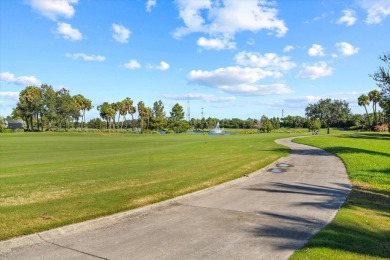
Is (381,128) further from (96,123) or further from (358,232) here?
(96,123)

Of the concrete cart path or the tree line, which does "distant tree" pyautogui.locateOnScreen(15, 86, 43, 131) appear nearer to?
the tree line

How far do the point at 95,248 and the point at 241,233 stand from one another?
2.87 m

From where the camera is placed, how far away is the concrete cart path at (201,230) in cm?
571

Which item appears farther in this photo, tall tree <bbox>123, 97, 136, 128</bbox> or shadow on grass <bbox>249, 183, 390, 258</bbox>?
tall tree <bbox>123, 97, 136, 128</bbox>

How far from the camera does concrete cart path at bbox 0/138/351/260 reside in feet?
18.7

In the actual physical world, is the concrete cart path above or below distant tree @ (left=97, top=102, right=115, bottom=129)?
below

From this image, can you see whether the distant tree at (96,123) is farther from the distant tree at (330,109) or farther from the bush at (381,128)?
the bush at (381,128)

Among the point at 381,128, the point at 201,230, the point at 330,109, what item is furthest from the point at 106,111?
the point at 201,230

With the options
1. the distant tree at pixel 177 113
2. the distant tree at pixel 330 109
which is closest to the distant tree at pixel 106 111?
the distant tree at pixel 177 113

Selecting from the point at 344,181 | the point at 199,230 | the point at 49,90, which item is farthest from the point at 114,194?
the point at 49,90

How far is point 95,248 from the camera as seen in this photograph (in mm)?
5898

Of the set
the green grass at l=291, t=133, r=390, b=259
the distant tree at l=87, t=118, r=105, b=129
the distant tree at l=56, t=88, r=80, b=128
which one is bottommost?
the green grass at l=291, t=133, r=390, b=259

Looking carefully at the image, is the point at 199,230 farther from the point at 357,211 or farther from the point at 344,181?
the point at 344,181

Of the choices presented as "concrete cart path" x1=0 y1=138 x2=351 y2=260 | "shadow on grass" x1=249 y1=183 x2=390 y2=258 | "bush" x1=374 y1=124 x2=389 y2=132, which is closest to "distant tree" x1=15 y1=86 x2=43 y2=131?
"bush" x1=374 y1=124 x2=389 y2=132
